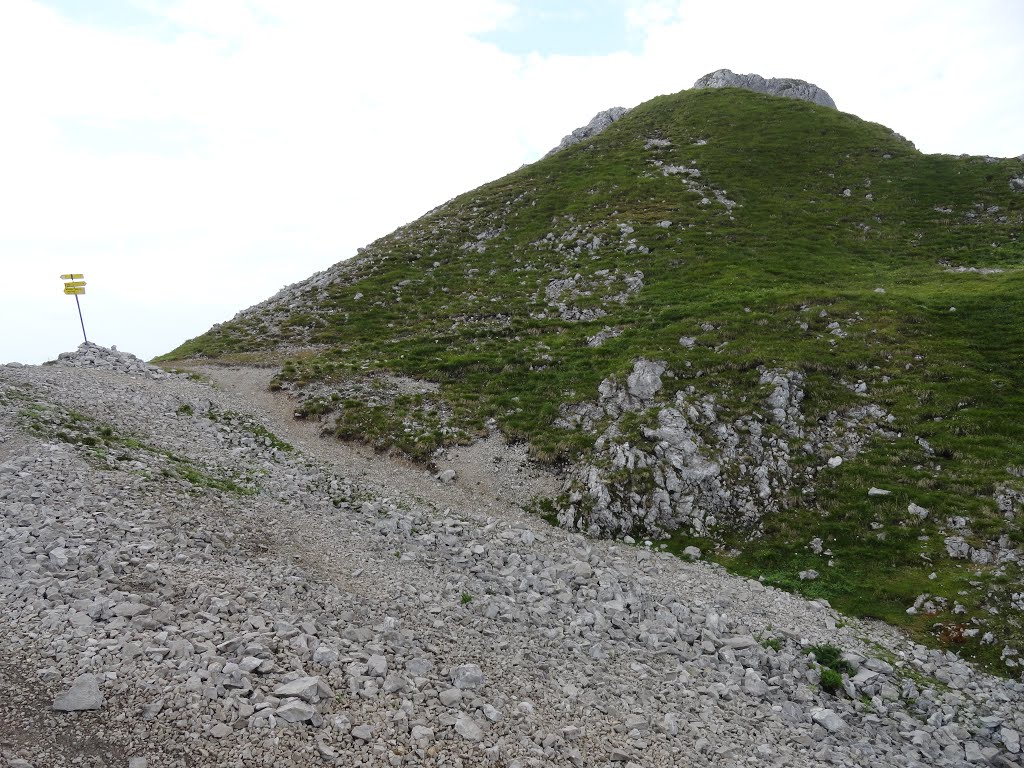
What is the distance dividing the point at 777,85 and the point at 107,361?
4491 inches

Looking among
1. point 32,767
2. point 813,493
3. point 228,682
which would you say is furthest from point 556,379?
point 32,767

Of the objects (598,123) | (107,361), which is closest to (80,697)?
(107,361)

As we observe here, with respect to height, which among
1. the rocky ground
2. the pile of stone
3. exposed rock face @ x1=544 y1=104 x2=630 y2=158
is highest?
exposed rock face @ x1=544 y1=104 x2=630 y2=158

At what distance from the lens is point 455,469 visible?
29641 mm

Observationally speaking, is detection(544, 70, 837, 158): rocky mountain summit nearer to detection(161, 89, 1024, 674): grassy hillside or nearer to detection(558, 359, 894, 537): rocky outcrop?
detection(161, 89, 1024, 674): grassy hillside

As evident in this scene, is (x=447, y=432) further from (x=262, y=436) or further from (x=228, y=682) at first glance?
(x=228, y=682)

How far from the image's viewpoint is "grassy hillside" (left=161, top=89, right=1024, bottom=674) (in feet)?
Answer: 73.5

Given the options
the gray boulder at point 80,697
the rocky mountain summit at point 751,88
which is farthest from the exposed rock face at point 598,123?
the gray boulder at point 80,697

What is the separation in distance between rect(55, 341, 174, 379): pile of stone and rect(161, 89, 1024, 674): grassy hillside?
8508 millimetres

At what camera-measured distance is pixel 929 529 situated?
21.9 metres

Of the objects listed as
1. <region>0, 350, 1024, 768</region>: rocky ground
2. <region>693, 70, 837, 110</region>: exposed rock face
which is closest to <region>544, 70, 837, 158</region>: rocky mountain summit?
<region>693, 70, 837, 110</region>: exposed rock face

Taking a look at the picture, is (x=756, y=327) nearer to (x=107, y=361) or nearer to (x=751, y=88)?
(x=107, y=361)

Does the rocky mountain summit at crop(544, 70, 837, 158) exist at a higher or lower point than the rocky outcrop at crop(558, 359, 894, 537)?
higher

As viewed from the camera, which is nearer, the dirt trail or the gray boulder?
the gray boulder
